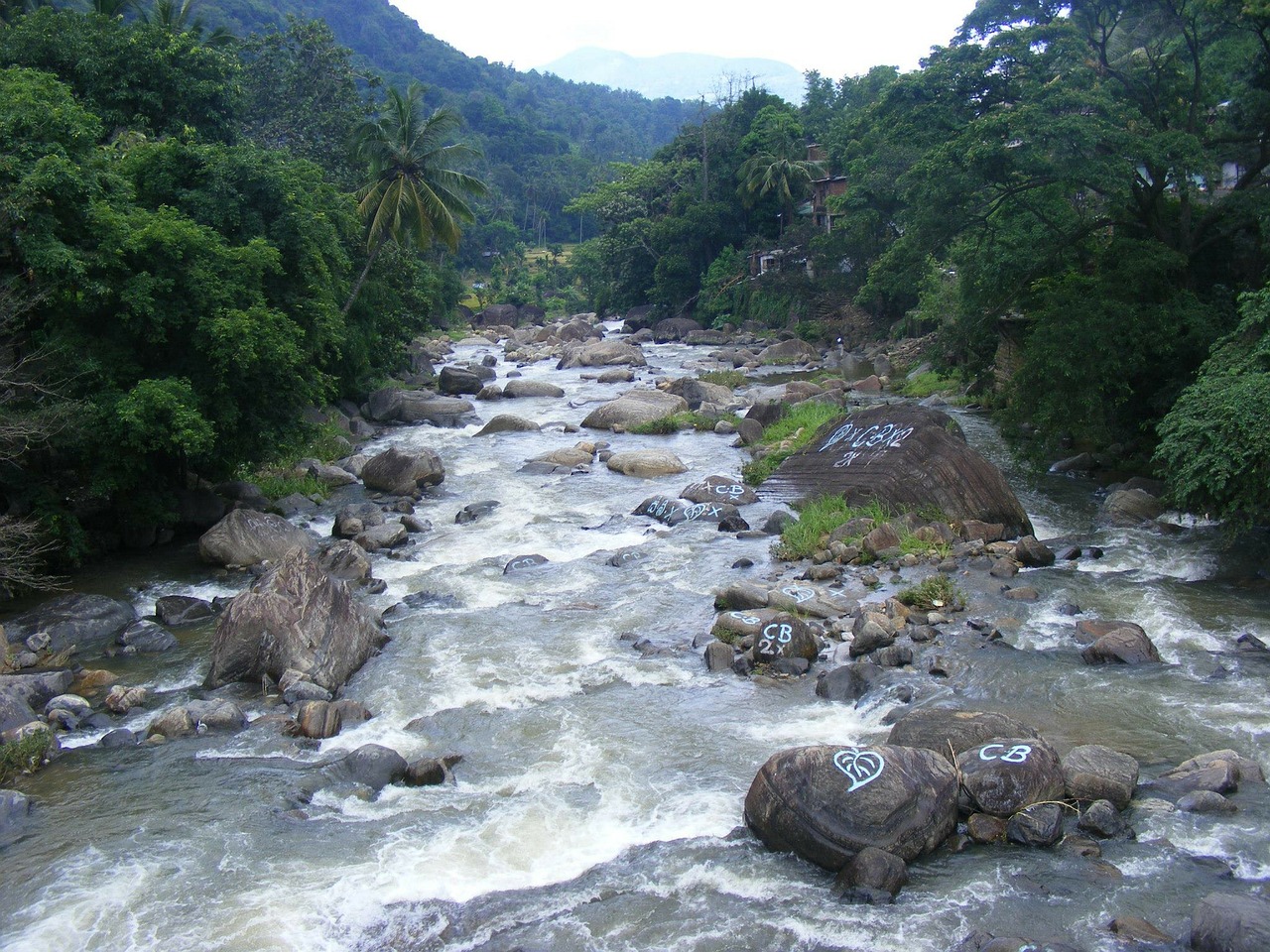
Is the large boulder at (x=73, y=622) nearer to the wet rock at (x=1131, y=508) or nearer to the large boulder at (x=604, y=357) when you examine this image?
the wet rock at (x=1131, y=508)

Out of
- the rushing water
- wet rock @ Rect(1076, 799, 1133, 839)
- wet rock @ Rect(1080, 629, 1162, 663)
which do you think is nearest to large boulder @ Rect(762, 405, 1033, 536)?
the rushing water

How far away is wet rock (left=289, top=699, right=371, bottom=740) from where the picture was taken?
1058cm

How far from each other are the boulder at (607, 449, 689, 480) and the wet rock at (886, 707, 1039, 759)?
1336cm

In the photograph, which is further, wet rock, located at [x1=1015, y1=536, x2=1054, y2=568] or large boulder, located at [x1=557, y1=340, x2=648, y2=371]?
large boulder, located at [x1=557, y1=340, x2=648, y2=371]

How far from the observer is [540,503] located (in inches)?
805

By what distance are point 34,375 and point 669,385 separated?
21277 millimetres

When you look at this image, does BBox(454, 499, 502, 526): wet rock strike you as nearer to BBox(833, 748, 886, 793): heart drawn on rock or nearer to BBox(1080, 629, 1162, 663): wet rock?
BBox(1080, 629, 1162, 663): wet rock

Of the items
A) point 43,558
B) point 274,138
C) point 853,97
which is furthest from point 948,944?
point 853,97

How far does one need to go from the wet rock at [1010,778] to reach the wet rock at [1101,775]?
0.45ft

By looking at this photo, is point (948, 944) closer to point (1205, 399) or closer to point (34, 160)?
point (1205, 399)

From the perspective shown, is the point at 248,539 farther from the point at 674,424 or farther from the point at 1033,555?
the point at 674,424

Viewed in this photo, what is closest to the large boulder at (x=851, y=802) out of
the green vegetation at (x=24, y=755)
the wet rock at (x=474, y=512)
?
the green vegetation at (x=24, y=755)

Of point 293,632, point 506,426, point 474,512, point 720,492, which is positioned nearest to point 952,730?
point 293,632

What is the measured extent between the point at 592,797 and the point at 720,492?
11.0 meters
